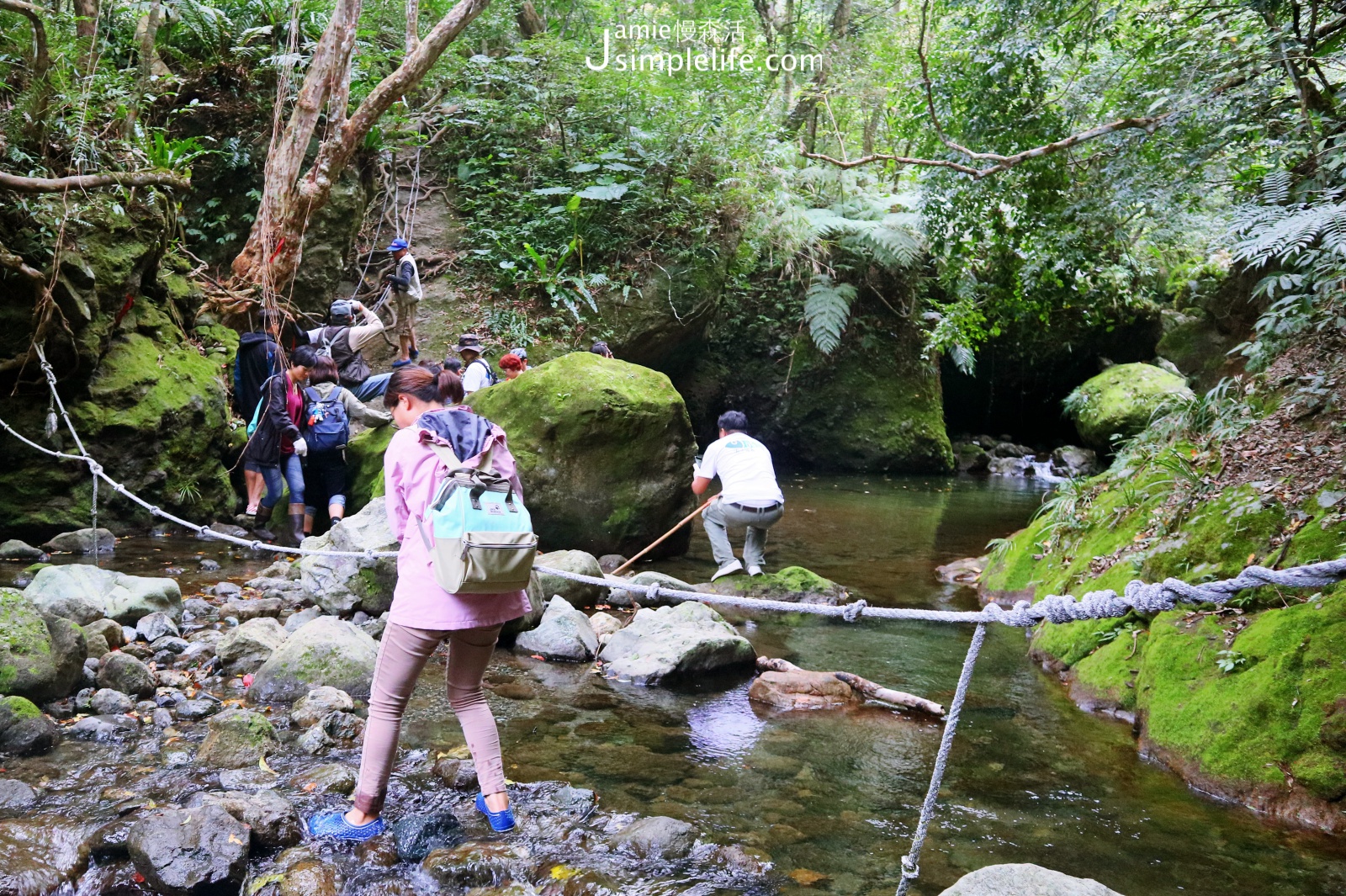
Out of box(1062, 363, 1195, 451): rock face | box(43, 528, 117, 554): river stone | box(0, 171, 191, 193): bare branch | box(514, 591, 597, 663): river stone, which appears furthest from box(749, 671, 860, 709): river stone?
box(1062, 363, 1195, 451): rock face

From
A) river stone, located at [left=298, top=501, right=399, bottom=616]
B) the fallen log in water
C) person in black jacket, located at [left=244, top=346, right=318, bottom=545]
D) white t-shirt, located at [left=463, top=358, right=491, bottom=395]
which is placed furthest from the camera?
white t-shirt, located at [left=463, top=358, right=491, bottom=395]

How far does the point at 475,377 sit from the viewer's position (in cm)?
884

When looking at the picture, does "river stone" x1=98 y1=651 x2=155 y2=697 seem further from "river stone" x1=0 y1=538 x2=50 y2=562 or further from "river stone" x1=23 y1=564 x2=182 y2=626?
"river stone" x1=0 y1=538 x2=50 y2=562

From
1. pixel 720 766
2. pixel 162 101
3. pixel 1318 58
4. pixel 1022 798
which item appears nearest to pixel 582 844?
pixel 720 766

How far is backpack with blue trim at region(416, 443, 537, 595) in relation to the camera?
294 centimetres

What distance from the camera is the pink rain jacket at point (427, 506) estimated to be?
3.06 metres

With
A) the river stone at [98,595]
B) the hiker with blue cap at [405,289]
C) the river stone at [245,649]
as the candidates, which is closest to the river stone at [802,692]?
the river stone at [245,649]

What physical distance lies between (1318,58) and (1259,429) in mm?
2309

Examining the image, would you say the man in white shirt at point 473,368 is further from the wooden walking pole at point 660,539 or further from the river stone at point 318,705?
the river stone at point 318,705

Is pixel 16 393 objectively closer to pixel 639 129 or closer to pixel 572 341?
pixel 572 341

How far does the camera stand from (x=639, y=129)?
1377cm

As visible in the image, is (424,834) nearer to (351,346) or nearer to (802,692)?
(802,692)

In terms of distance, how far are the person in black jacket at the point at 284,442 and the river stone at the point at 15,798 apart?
4496mm

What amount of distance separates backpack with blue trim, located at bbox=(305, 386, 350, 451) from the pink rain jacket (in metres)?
4.97
